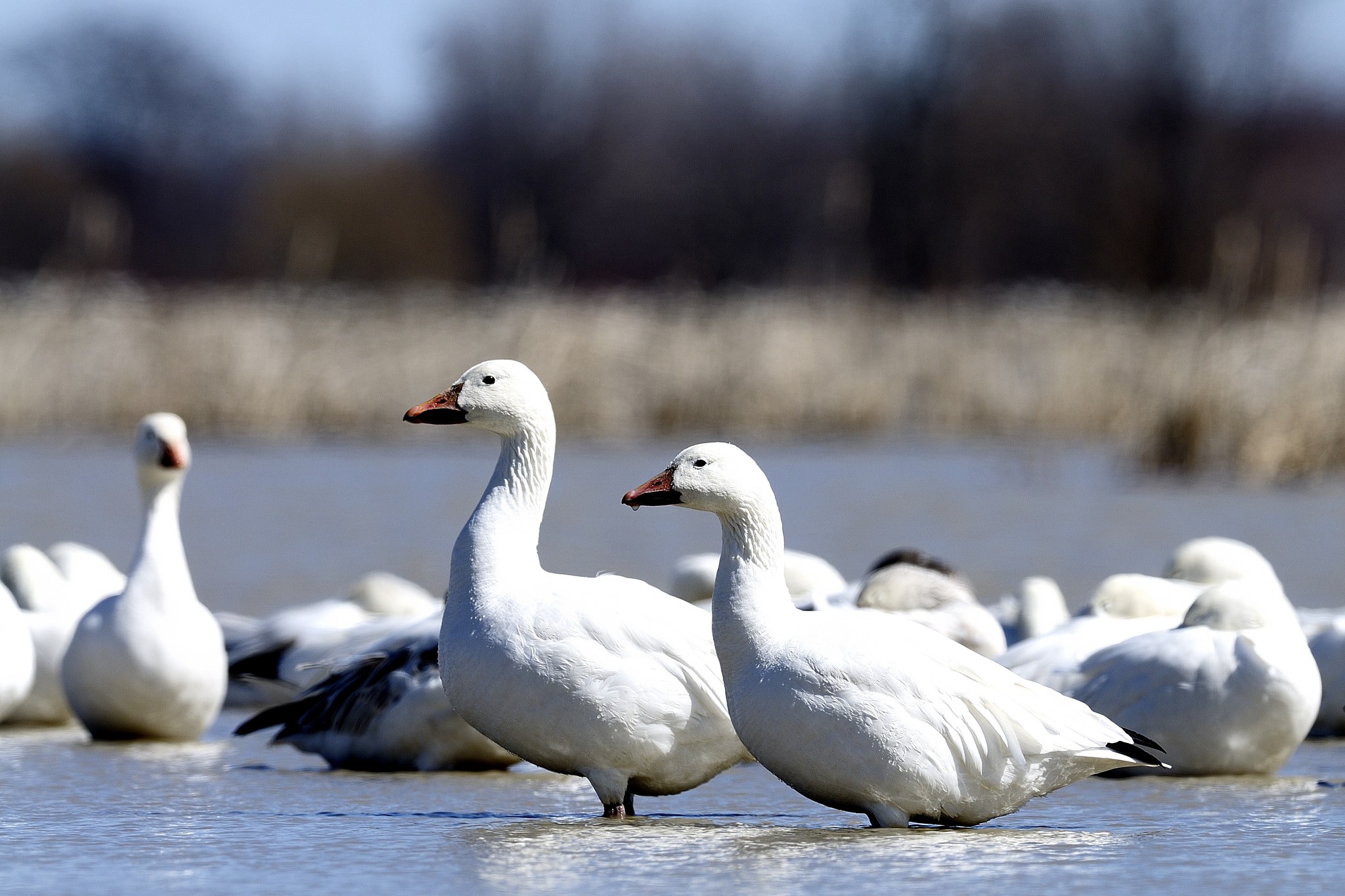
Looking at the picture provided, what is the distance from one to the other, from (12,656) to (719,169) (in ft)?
147

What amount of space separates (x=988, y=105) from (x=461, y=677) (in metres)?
45.3

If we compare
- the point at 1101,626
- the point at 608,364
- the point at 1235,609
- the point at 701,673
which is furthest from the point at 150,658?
the point at 608,364

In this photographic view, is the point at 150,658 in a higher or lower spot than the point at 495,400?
lower

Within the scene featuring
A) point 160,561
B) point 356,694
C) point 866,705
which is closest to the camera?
→ point 866,705

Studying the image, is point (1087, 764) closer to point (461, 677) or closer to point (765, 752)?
point (765, 752)

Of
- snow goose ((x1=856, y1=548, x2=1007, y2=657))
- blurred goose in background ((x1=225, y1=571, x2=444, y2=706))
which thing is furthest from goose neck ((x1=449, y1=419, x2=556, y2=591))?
snow goose ((x1=856, y1=548, x2=1007, y2=657))

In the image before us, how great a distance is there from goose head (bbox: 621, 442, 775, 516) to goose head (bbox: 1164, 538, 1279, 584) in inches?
123

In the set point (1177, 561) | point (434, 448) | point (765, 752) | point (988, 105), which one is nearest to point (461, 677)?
point (765, 752)

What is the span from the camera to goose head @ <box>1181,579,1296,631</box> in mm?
5699

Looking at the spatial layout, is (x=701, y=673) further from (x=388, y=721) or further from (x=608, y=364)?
(x=608, y=364)

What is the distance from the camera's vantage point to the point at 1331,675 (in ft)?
21.5

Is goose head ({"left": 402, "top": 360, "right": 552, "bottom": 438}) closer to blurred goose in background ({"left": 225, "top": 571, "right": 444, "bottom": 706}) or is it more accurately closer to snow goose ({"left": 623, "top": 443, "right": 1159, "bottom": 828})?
snow goose ({"left": 623, "top": 443, "right": 1159, "bottom": 828})

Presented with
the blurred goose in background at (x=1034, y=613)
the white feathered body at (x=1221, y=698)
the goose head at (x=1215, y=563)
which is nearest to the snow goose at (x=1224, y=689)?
the white feathered body at (x=1221, y=698)

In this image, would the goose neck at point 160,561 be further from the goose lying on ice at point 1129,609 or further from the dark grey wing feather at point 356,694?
the goose lying on ice at point 1129,609
